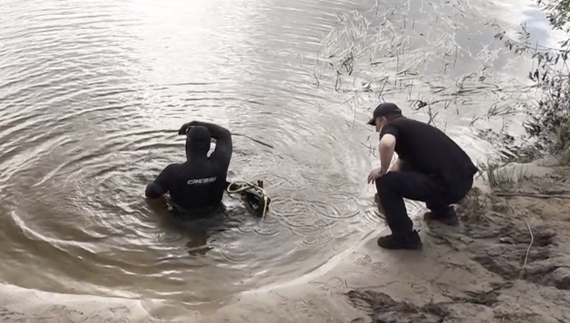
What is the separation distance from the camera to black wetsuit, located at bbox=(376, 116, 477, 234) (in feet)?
17.1

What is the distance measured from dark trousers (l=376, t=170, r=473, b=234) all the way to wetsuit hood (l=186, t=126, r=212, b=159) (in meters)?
1.78

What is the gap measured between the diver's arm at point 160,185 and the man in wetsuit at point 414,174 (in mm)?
2105

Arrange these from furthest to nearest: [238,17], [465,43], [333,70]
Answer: [238,17], [465,43], [333,70]

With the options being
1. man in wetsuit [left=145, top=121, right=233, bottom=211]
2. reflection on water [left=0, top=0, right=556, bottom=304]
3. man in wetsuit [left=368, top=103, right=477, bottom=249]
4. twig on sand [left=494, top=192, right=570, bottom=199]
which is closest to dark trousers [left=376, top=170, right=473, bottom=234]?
man in wetsuit [left=368, top=103, right=477, bottom=249]

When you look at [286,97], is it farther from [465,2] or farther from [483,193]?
[465,2]

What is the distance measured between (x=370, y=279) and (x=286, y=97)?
16.8ft

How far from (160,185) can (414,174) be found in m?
2.62

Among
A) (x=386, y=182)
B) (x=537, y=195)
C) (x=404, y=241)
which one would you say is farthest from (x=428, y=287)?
(x=537, y=195)

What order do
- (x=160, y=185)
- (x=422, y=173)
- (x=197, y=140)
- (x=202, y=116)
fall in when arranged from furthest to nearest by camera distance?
(x=202, y=116)
(x=160, y=185)
(x=197, y=140)
(x=422, y=173)

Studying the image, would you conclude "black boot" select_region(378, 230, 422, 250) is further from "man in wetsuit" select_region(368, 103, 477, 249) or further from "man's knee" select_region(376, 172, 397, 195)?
"man's knee" select_region(376, 172, 397, 195)

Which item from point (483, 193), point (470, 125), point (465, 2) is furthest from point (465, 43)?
point (483, 193)

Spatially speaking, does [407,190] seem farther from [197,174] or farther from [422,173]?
[197,174]

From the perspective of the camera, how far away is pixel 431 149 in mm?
5203

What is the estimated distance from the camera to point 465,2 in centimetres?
1448
